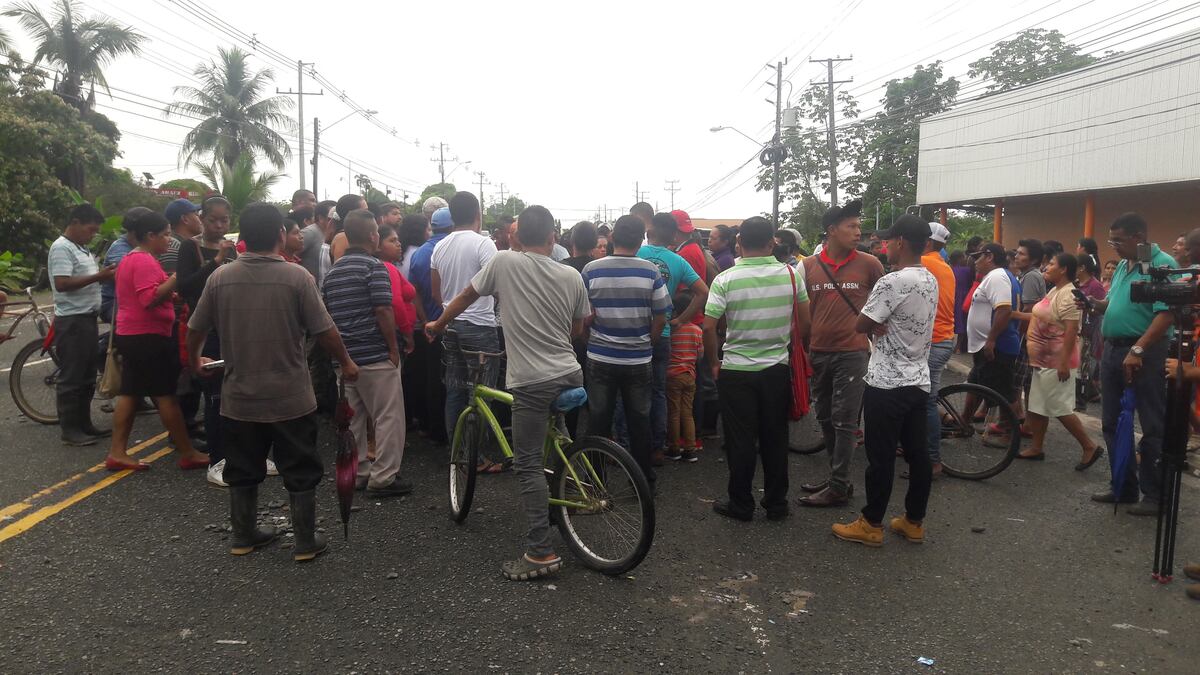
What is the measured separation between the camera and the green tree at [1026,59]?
35938mm

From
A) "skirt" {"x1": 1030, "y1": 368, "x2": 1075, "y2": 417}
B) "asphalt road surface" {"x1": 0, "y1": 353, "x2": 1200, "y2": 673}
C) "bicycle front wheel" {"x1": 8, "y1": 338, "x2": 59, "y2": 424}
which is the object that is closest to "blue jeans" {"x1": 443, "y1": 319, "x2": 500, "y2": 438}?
"asphalt road surface" {"x1": 0, "y1": 353, "x2": 1200, "y2": 673}

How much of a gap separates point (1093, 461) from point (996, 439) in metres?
0.86

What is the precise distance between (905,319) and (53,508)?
5483mm

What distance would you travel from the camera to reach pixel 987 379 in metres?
6.92

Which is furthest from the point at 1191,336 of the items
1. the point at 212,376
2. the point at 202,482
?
the point at 202,482

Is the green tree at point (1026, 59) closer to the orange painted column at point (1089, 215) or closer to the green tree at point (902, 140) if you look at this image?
the green tree at point (902, 140)

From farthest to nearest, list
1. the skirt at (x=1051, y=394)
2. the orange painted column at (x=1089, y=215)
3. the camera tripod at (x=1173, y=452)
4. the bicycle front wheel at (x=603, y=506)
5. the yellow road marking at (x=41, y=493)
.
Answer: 1. the orange painted column at (x=1089, y=215)
2. the skirt at (x=1051, y=394)
3. the yellow road marking at (x=41, y=493)
4. the camera tripod at (x=1173, y=452)
5. the bicycle front wheel at (x=603, y=506)

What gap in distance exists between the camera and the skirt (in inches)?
249

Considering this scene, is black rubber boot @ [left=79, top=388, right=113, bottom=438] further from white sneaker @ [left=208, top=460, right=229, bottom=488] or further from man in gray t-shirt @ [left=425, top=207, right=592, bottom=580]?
man in gray t-shirt @ [left=425, top=207, right=592, bottom=580]

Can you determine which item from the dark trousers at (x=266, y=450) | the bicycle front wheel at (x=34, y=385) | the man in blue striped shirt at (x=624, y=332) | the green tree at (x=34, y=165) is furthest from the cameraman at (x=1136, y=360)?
the green tree at (x=34, y=165)

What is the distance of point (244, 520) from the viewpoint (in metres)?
4.38

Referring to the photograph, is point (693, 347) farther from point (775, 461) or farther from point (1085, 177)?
point (1085, 177)

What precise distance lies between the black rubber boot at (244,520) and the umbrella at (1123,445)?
213 inches

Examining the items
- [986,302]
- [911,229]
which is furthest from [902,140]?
[911,229]
